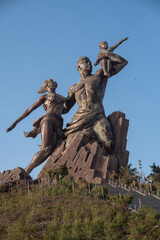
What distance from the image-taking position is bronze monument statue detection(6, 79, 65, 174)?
1880cm

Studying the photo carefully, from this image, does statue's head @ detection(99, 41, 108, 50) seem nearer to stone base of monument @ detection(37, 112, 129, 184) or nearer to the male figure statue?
the male figure statue

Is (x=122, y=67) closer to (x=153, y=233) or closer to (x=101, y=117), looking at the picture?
(x=101, y=117)

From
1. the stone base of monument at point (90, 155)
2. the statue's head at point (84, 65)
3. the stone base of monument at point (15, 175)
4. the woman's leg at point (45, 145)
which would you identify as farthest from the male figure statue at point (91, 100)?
the stone base of monument at point (15, 175)

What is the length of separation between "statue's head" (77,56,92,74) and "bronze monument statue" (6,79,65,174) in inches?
58.0

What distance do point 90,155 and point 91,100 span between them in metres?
3.20

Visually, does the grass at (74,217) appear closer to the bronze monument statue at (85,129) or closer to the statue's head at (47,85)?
the bronze monument statue at (85,129)

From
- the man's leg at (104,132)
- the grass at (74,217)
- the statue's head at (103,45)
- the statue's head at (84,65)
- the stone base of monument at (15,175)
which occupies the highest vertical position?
the statue's head at (103,45)

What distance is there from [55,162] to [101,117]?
3.00 m

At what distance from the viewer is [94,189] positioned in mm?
13578

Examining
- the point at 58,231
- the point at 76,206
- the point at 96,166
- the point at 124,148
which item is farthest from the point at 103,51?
the point at 58,231

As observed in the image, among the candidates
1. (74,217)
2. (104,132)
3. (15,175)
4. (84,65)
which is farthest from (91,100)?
(74,217)

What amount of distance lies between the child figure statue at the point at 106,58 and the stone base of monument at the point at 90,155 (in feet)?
7.28

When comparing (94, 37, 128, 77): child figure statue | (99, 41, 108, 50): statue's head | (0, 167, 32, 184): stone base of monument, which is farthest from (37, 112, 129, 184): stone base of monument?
(99, 41, 108, 50): statue's head

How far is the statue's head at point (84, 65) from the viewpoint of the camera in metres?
20.0
